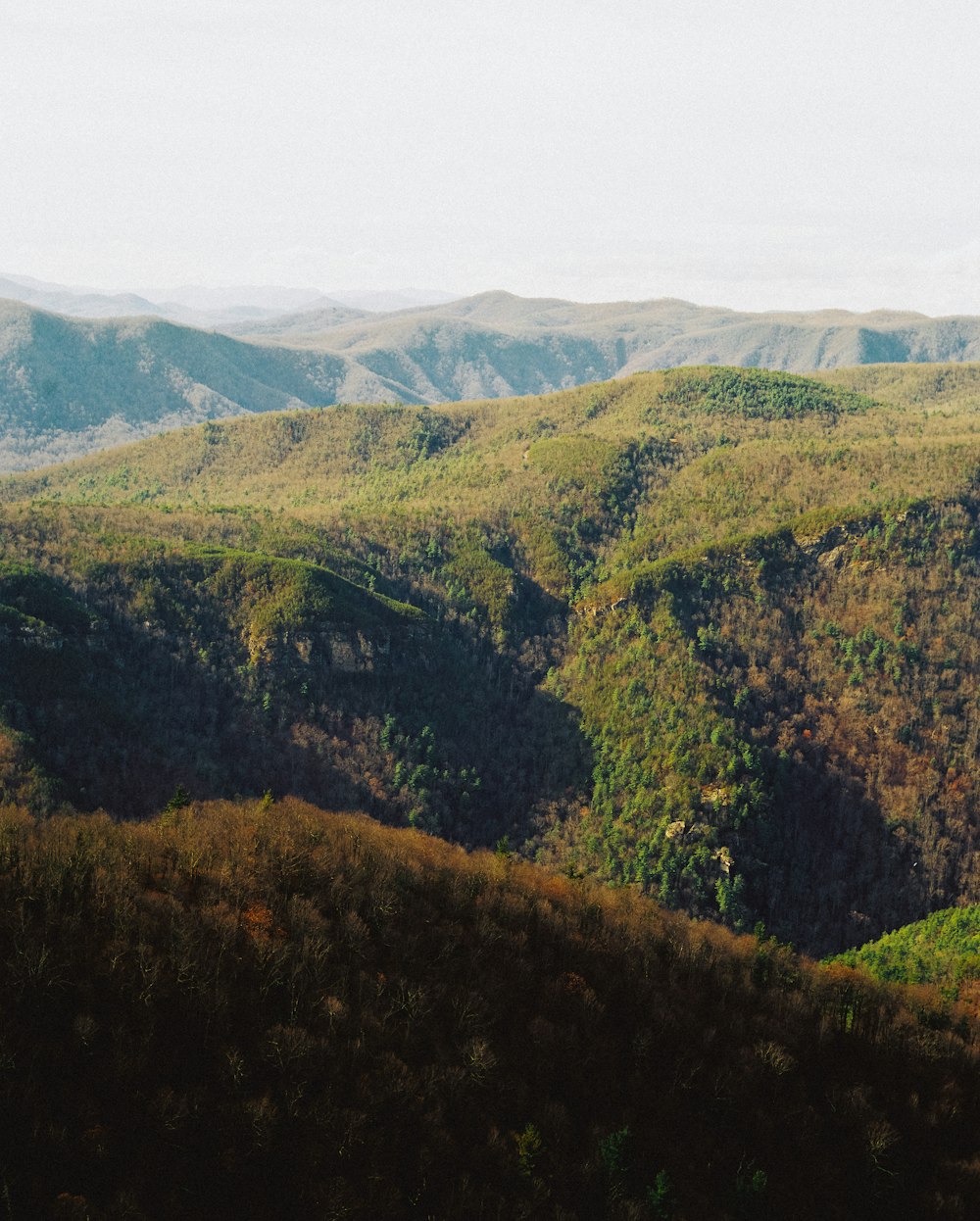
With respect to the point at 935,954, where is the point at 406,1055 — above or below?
above

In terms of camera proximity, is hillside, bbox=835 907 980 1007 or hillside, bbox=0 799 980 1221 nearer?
hillside, bbox=0 799 980 1221

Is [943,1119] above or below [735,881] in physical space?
above

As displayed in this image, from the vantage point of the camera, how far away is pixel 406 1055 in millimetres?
76875

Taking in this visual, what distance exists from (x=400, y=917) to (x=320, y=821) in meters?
27.2

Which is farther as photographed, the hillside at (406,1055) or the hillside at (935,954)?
the hillside at (935,954)

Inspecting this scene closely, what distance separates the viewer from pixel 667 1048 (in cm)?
8706

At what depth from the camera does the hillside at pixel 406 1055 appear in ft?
209

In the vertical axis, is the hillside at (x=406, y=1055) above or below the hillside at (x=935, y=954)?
above

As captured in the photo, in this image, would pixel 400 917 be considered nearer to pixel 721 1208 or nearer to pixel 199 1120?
pixel 199 1120

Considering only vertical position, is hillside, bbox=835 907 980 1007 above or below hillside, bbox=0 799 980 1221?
below

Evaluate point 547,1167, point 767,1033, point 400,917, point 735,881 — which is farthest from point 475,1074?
point 735,881

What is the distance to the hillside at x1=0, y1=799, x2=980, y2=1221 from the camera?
63781 mm

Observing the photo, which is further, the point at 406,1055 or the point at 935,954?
the point at 935,954

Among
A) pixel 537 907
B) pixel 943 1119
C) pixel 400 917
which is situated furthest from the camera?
pixel 537 907
